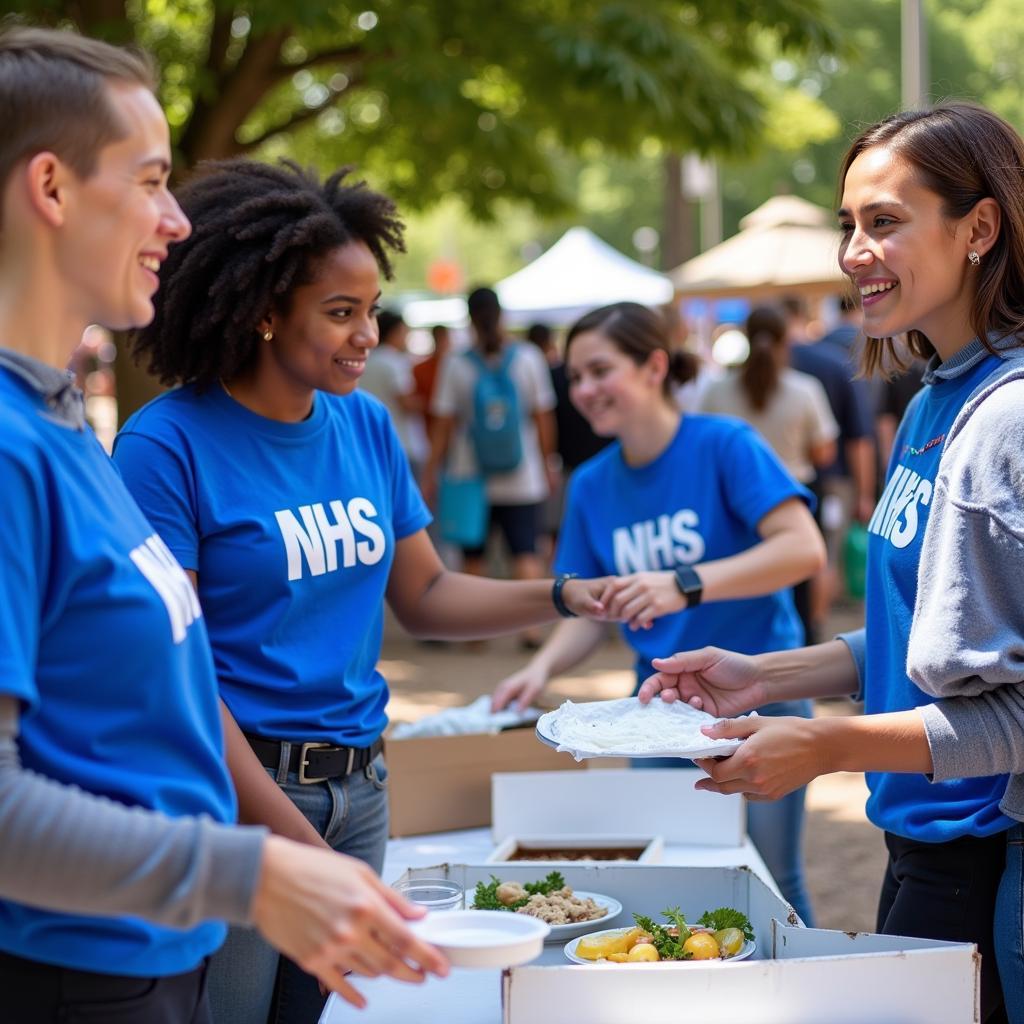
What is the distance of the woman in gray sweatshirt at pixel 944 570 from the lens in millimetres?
1820

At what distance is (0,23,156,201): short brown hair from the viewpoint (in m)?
1.40

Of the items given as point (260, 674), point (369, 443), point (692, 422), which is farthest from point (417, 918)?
point (692, 422)

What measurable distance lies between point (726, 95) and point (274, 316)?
6.12m

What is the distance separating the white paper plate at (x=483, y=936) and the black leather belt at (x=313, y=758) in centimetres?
78

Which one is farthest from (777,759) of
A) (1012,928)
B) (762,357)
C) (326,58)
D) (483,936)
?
(326,58)

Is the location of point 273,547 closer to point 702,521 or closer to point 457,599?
point 457,599

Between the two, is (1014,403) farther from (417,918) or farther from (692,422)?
(692,422)

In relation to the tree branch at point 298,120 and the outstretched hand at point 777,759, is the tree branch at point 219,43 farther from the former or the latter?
the outstretched hand at point 777,759

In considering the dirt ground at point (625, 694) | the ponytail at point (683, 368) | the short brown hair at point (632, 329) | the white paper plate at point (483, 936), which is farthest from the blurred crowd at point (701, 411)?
the white paper plate at point (483, 936)

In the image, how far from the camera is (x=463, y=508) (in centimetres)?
871

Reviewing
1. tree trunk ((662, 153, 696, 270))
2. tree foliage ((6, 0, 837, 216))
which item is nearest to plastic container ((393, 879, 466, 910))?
tree foliage ((6, 0, 837, 216))

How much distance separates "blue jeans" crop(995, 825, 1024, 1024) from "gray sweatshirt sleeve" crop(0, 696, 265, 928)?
1.18 m

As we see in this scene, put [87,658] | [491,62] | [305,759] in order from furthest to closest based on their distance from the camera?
Result: [491,62], [305,759], [87,658]

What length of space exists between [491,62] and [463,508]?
108 inches
